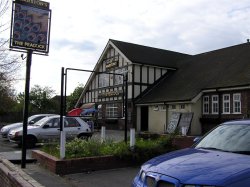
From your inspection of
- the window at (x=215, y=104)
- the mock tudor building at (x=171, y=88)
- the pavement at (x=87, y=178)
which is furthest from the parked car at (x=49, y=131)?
the window at (x=215, y=104)

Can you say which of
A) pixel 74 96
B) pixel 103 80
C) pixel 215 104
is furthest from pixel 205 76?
pixel 74 96

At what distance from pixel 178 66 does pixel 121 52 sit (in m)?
6.17

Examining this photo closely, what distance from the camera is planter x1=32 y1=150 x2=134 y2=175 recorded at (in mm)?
10836

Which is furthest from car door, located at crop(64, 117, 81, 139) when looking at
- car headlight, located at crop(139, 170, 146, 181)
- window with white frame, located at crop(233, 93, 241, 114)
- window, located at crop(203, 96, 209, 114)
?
car headlight, located at crop(139, 170, 146, 181)

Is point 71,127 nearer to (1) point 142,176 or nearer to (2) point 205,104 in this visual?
(2) point 205,104

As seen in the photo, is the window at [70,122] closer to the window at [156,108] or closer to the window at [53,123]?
the window at [53,123]

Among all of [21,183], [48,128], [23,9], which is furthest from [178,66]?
[21,183]

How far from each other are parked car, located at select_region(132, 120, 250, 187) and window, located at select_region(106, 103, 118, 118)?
→ 33.3m

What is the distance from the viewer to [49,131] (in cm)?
2020

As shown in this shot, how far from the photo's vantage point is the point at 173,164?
5402mm

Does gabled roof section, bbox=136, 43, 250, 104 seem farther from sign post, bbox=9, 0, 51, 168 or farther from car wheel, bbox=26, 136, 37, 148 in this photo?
sign post, bbox=9, 0, 51, 168

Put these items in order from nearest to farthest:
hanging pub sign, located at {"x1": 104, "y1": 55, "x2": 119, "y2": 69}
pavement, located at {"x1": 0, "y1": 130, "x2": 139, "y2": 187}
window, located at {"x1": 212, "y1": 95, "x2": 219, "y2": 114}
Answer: pavement, located at {"x1": 0, "y1": 130, "x2": 139, "y2": 187} < window, located at {"x1": 212, "y1": 95, "x2": 219, "y2": 114} < hanging pub sign, located at {"x1": 104, "y1": 55, "x2": 119, "y2": 69}

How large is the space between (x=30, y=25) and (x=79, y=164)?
4209 millimetres

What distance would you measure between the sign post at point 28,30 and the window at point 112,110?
28436mm
